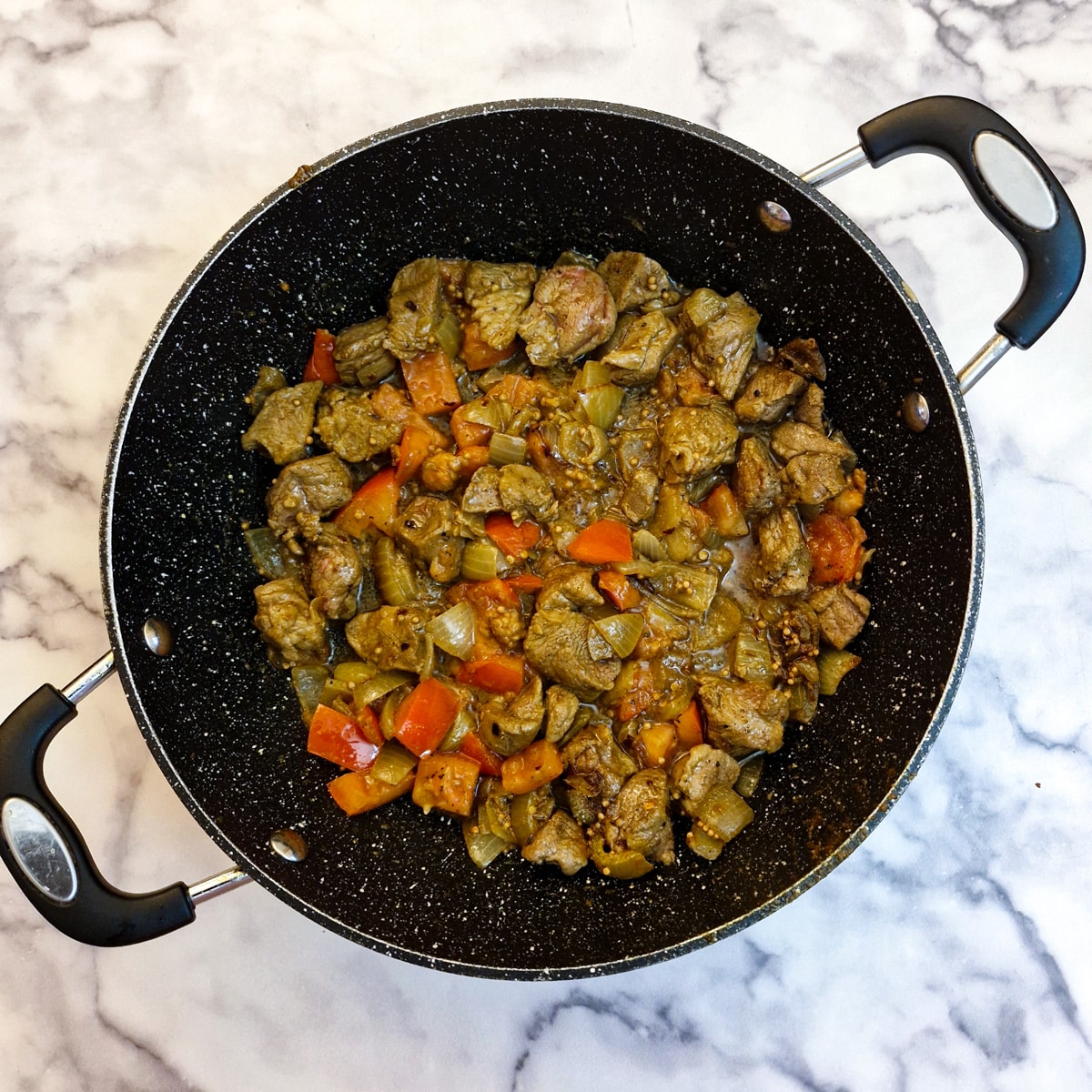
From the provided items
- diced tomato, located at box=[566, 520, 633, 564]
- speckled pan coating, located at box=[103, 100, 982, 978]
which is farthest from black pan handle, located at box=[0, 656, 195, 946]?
diced tomato, located at box=[566, 520, 633, 564]

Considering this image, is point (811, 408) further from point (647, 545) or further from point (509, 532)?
point (509, 532)

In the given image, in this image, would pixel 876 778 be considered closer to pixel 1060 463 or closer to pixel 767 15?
pixel 1060 463

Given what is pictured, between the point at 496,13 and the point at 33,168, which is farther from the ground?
the point at 496,13

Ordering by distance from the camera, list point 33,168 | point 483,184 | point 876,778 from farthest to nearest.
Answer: point 33,168
point 483,184
point 876,778

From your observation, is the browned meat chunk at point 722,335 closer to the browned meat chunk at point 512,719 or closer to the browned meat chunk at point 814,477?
the browned meat chunk at point 814,477

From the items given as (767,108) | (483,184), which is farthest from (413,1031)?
(767,108)

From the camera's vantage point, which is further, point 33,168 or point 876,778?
point 33,168

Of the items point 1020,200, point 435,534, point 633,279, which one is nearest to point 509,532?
point 435,534
